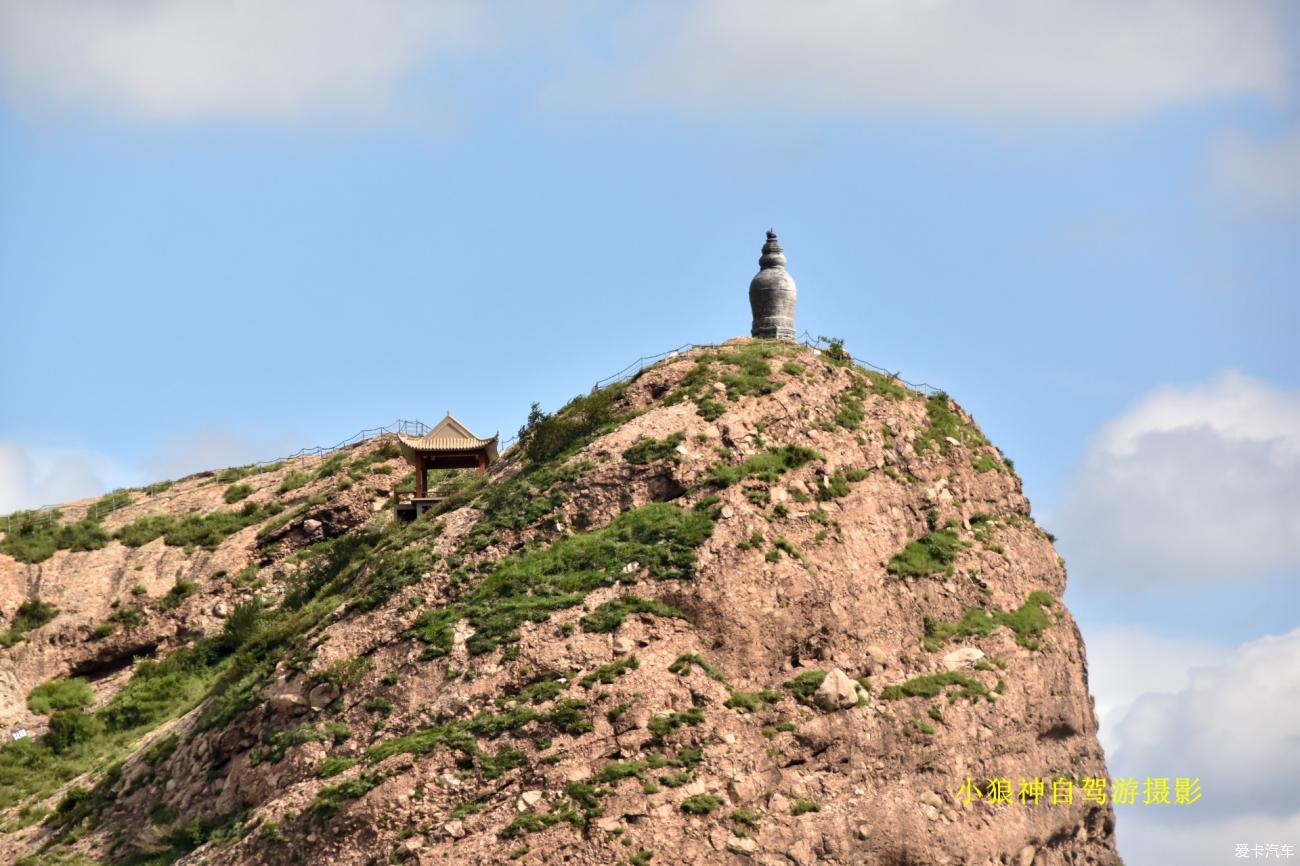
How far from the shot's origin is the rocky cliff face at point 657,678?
69625 millimetres

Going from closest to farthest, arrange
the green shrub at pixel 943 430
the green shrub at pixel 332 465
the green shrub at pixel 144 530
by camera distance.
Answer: the green shrub at pixel 943 430, the green shrub at pixel 144 530, the green shrub at pixel 332 465

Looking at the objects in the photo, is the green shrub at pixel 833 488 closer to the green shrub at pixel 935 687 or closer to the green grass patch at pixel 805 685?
the green shrub at pixel 935 687

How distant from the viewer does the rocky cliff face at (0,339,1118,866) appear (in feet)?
228

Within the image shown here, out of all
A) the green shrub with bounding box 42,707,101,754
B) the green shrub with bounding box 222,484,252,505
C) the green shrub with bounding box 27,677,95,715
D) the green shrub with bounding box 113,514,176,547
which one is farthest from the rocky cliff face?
the green shrub with bounding box 222,484,252,505

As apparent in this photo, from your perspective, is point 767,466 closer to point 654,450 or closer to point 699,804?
point 654,450

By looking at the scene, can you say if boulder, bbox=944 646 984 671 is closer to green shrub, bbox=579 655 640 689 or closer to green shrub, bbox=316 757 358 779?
green shrub, bbox=579 655 640 689

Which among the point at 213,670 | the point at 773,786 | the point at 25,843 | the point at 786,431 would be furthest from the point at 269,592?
the point at 773,786

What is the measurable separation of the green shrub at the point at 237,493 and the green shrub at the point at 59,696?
14087 mm

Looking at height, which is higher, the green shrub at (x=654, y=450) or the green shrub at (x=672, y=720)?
the green shrub at (x=654, y=450)

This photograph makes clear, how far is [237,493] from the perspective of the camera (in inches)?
4215

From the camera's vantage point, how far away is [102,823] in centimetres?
7912

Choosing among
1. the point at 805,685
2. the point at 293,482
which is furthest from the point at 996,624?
the point at 293,482

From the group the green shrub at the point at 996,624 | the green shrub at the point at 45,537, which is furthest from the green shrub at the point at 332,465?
the green shrub at the point at 996,624

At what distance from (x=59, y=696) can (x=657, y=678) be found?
110 ft
